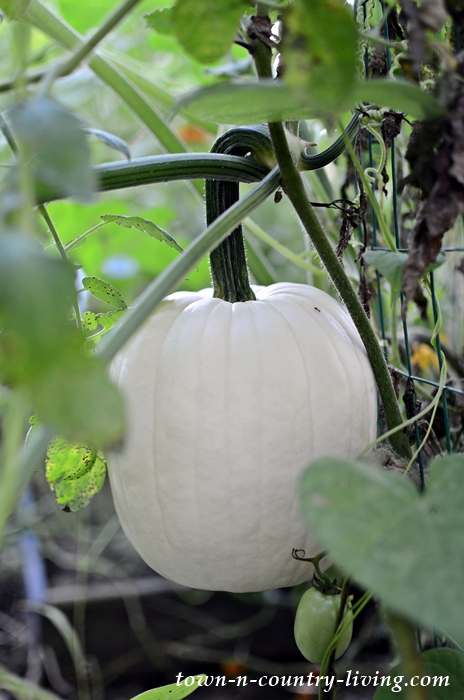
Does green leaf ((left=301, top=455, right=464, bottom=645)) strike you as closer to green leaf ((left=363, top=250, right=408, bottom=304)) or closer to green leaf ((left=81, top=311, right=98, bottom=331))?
green leaf ((left=363, top=250, right=408, bottom=304))

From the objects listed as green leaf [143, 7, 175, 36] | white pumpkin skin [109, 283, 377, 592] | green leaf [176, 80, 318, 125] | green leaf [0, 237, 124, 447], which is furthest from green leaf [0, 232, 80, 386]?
green leaf [143, 7, 175, 36]

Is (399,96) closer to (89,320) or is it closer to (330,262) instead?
(330,262)

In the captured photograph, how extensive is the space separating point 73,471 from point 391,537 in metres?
0.34

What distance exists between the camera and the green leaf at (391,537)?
0.25m

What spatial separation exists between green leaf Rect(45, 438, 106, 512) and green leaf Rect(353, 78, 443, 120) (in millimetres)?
355

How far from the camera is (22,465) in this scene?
0.26 meters

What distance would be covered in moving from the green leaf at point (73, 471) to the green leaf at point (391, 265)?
0.28 meters

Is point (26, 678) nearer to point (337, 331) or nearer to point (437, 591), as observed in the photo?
point (337, 331)

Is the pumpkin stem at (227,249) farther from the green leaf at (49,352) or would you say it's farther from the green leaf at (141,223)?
the green leaf at (49,352)

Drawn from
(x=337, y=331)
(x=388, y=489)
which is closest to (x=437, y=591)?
(x=388, y=489)

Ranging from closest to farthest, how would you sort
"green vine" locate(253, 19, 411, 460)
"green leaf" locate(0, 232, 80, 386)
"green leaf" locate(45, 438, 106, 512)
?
"green leaf" locate(0, 232, 80, 386) → "green vine" locate(253, 19, 411, 460) → "green leaf" locate(45, 438, 106, 512)

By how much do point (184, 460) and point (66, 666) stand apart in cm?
90

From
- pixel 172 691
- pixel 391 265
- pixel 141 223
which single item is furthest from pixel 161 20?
pixel 172 691

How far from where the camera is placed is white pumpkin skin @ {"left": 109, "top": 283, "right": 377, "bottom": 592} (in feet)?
1.55
